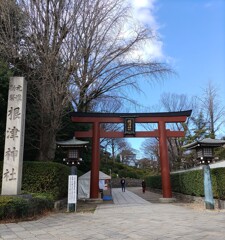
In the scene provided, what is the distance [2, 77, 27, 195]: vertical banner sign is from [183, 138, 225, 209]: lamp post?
27.6 feet

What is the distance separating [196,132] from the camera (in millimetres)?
30078

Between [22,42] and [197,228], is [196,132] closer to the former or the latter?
[22,42]

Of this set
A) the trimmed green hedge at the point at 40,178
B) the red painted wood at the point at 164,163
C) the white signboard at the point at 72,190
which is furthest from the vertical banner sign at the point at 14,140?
the red painted wood at the point at 164,163

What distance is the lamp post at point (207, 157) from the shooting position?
1369 cm

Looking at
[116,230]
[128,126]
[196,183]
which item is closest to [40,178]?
[116,230]

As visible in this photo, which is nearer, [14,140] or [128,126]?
[14,140]

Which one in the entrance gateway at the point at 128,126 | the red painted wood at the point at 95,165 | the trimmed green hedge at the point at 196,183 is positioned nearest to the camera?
the trimmed green hedge at the point at 196,183

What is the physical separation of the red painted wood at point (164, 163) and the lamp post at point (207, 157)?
151 inches

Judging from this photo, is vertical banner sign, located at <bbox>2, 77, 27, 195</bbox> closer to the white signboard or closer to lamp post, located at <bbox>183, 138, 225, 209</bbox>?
the white signboard

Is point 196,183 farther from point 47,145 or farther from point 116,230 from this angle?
point 116,230

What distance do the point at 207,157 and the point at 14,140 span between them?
9095mm

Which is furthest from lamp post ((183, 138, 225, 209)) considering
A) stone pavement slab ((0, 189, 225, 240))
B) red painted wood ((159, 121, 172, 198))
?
stone pavement slab ((0, 189, 225, 240))

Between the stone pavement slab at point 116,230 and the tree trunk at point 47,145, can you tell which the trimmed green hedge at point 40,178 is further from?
the stone pavement slab at point 116,230

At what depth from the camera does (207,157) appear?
14414 millimetres
